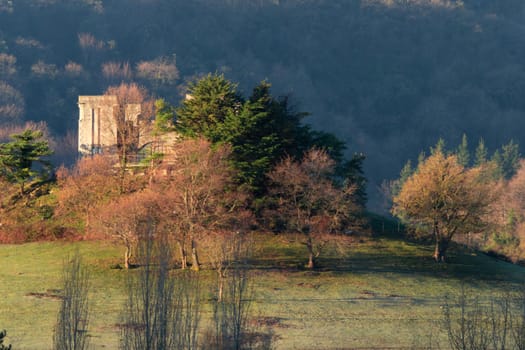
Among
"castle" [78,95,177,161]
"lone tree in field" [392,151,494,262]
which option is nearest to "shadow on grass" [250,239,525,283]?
"lone tree in field" [392,151,494,262]

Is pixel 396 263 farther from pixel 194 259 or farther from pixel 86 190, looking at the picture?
pixel 86 190

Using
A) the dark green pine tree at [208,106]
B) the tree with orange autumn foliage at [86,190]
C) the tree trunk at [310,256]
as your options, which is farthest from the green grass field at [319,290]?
the dark green pine tree at [208,106]

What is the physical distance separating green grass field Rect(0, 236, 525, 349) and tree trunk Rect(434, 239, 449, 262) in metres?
0.71

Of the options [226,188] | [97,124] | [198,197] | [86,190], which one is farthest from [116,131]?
[198,197]

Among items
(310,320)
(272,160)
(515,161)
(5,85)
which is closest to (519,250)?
(272,160)

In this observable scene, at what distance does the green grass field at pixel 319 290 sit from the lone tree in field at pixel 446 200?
101 inches

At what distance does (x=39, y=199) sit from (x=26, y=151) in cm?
402

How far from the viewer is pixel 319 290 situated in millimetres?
47719

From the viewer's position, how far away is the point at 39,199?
6475cm

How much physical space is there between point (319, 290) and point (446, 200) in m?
14.7

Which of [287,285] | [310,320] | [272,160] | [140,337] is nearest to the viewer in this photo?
[140,337]

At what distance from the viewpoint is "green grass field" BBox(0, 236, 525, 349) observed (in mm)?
37562

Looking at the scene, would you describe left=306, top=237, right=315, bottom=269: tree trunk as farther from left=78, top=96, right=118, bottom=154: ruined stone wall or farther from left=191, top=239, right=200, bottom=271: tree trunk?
left=78, top=96, right=118, bottom=154: ruined stone wall

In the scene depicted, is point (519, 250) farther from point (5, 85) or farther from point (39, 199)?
point (5, 85)
